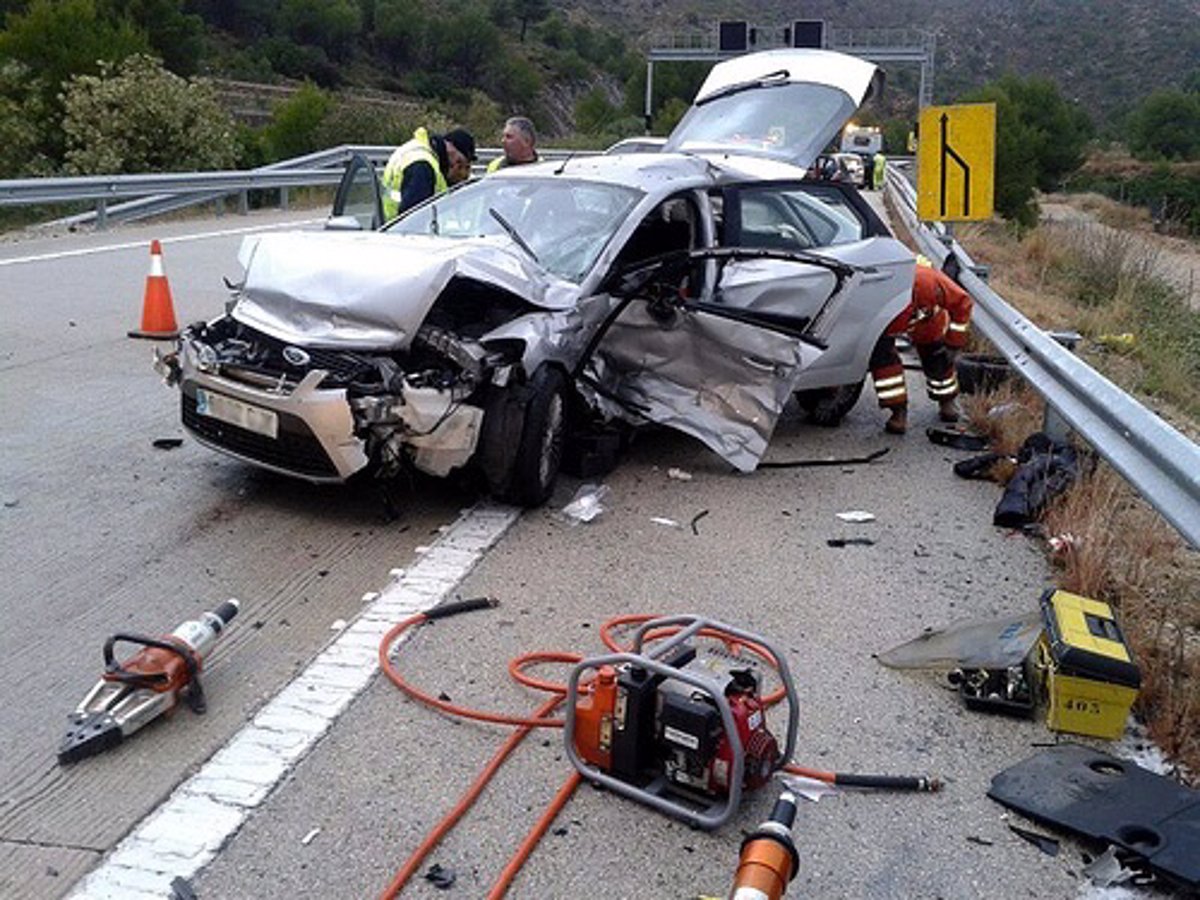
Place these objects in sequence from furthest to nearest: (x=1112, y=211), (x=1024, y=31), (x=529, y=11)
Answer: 1. (x=1024, y=31)
2. (x=529, y=11)
3. (x=1112, y=211)

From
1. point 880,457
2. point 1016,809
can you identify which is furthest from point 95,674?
point 880,457

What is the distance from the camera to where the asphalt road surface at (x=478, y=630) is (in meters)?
3.12

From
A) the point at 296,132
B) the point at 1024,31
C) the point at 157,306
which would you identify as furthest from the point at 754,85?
the point at 1024,31

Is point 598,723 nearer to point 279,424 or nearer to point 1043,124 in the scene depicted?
point 279,424

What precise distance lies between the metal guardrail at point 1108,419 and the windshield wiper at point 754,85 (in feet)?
7.11

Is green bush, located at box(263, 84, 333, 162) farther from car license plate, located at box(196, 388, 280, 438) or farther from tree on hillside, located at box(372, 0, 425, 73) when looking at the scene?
tree on hillside, located at box(372, 0, 425, 73)

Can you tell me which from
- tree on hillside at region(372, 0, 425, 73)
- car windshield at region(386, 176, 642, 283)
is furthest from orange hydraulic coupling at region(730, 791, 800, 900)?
tree on hillside at region(372, 0, 425, 73)

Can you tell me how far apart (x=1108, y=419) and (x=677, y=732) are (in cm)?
285

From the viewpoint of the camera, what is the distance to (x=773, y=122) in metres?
9.19

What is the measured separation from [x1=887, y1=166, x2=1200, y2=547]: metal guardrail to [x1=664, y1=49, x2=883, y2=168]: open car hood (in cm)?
162

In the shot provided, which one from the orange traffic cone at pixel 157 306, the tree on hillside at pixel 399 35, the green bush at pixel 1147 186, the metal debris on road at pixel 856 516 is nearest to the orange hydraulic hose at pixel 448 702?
the metal debris on road at pixel 856 516

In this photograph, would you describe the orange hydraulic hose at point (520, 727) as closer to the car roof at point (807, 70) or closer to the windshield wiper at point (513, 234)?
the windshield wiper at point (513, 234)

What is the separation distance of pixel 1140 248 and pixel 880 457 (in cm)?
1355

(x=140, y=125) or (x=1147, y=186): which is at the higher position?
(x=140, y=125)
